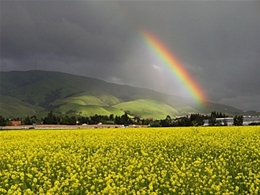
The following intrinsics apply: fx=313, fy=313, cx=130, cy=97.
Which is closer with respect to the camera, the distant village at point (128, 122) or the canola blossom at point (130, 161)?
the canola blossom at point (130, 161)

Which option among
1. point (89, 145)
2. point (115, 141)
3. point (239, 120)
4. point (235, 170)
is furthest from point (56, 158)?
point (239, 120)

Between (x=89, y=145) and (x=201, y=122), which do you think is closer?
(x=89, y=145)

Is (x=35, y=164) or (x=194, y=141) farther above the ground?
(x=194, y=141)

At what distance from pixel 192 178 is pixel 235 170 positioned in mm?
3672

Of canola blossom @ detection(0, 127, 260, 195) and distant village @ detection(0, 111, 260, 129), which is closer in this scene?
canola blossom @ detection(0, 127, 260, 195)

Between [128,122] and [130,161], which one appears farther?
[128,122]

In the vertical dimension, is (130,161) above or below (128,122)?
below

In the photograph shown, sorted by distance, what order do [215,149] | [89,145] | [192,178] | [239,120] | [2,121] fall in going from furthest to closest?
1. [2,121]
2. [239,120]
3. [89,145]
4. [215,149]
5. [192,178]

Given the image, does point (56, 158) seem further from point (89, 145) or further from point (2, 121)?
point (2, 121)

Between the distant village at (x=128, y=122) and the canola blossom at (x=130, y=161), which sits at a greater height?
the distant village at (x=128, y=122)

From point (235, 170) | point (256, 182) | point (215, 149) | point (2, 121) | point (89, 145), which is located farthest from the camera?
point (2, 121)

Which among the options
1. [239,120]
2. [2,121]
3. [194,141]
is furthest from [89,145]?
[2,121]

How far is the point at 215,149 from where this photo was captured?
19.0 metres

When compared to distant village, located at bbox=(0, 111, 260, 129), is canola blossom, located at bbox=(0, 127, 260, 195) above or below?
below
